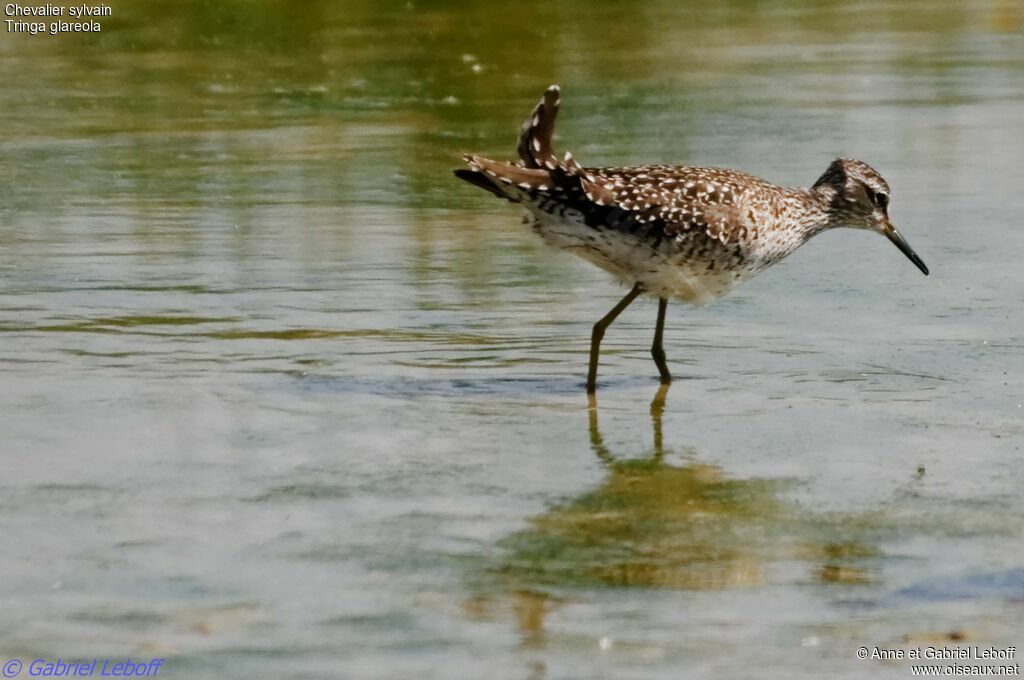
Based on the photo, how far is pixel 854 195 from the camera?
9469 millimetres

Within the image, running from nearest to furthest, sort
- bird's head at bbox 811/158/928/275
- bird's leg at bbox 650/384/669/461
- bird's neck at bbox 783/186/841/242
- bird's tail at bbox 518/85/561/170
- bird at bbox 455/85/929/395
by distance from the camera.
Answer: bird's leg at bbox 650/384/669/461, bird at bbox 455/85/929/395, bird's tail at bbox 518/85/561/170, bird's neck at bbox 783/186/841/242, bird's head at bbox 811/158/928/275

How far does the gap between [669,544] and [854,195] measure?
3843mm

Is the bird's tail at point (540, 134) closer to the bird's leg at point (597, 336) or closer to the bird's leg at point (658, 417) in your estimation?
the bird's leg at point (597, 336)

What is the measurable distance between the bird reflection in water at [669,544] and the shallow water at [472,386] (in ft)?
0.06

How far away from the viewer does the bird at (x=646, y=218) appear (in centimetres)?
835

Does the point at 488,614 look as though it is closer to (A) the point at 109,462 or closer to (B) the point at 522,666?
(B) the point at 522,666

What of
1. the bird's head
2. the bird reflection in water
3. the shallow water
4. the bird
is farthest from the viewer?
the bird's head

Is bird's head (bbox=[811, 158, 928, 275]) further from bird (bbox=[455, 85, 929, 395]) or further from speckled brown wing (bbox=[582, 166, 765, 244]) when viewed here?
speckled brown wing (bbox=[582, 166, 765, 244])

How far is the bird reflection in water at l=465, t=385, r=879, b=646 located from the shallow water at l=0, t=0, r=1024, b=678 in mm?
20

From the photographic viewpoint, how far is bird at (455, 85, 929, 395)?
835cm

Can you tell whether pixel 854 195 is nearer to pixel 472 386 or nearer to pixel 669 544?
pixel 472 386

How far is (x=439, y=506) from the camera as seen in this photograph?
21.2 feet

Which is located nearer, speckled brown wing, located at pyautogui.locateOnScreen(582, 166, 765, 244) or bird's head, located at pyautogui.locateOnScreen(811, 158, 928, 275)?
speckled brown wing, located at pyautogui.locateOnScreen(582, 166, 765, 244)

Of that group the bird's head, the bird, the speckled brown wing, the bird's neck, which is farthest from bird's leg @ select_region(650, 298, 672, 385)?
the bird's head
